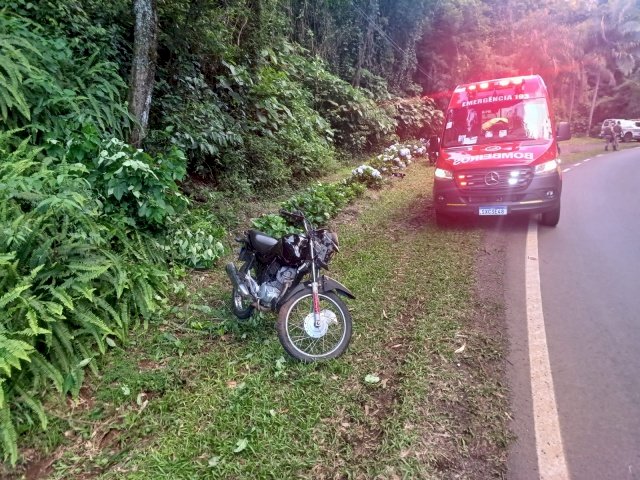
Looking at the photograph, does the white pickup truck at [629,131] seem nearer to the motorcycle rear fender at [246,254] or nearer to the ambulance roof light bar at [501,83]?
the ambulance roof light bar at [501,83]

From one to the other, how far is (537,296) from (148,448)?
13.3 ft

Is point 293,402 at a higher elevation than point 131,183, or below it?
below

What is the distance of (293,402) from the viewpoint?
321 centimetres

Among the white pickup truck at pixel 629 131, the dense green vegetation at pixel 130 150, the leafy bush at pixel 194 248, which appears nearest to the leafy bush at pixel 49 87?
the dense green vegetation at pixel 130 150

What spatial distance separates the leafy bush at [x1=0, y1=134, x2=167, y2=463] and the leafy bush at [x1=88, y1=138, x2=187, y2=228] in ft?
0.62

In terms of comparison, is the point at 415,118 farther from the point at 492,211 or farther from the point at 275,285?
the point at 275,285

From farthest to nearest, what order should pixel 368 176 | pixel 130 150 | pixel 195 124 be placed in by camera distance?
pixel 368 176
pixel 195 124
pixel 130 150

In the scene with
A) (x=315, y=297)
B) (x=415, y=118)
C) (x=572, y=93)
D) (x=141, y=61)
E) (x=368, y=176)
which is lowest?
(x=572, y=93)

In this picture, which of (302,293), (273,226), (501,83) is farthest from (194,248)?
(501,83)

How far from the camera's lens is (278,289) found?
401 centimetres

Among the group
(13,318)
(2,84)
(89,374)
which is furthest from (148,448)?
(2,84)

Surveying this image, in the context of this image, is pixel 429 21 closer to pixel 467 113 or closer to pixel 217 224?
pixel 467 113

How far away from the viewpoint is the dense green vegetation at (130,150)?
11.3 feet

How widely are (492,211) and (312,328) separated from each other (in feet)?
14.3
